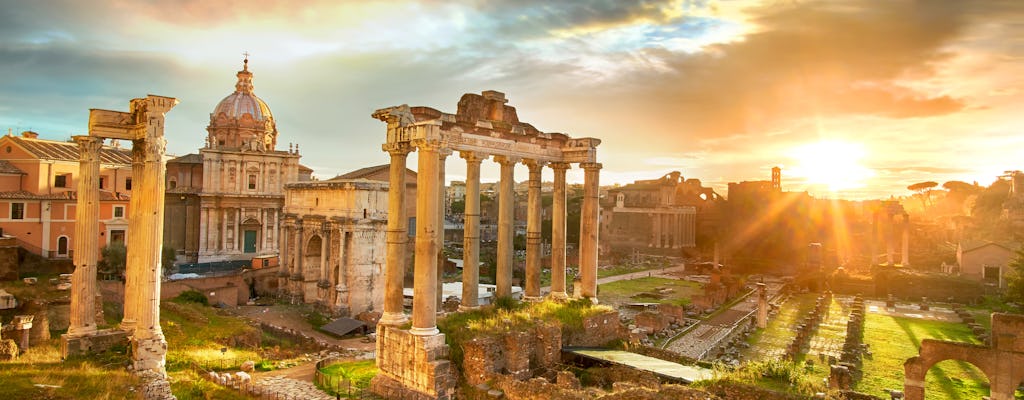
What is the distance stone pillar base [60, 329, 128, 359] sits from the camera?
13844 mm

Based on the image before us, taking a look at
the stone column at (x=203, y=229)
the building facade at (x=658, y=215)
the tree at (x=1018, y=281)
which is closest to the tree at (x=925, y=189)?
the building facade at (x=658, y=215)

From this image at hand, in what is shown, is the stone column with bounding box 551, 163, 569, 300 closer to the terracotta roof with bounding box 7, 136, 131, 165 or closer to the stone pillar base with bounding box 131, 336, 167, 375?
the stone pillar base with bounding box 131, 336, 167, 375

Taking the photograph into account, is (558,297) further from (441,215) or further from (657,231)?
(657,231)

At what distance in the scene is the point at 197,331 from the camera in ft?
67.7

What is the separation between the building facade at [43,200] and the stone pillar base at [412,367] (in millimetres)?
26693

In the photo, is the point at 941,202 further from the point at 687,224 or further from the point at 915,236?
the point at 687,224

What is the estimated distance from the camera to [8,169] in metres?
30.6

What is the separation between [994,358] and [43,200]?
130 ft

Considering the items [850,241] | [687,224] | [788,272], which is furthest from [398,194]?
[850,241]

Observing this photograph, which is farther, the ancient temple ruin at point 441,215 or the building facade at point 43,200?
the building facade at point 43,200

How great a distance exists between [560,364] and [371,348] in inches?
442

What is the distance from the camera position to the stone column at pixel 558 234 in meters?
16.4

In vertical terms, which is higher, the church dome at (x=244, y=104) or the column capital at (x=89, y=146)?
the church dome at (x=244, y=104)

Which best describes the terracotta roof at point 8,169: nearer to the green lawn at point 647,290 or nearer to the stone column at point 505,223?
the stone column at point 505,223
